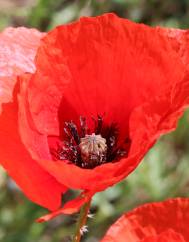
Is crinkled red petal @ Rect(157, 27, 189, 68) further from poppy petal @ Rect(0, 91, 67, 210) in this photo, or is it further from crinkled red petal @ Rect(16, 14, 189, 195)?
poppy petal @ Rect(0, 91, 67, 210)

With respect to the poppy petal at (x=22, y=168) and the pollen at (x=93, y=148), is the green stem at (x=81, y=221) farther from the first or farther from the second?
the pollen at (x=93, y=148)

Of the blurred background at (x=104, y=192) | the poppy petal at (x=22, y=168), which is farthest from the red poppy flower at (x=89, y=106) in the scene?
the blurred background at (x=104, y=192)

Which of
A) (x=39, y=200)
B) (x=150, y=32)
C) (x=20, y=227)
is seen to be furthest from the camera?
(x=20, y=227)

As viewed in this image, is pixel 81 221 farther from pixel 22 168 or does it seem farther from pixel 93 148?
pixel 93 148

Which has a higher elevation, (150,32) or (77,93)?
(150,32)

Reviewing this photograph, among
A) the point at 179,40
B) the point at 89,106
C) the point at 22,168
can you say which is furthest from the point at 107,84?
the point at 22,168

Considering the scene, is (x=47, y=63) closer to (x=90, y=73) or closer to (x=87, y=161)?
(x=90, y=73)

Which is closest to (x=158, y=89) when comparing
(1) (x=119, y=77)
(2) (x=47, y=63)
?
(1) (x=119, y=77)
